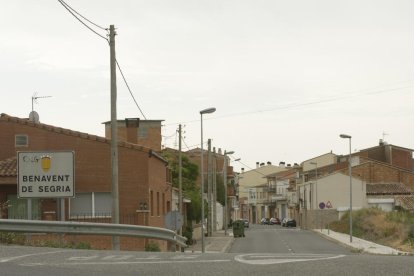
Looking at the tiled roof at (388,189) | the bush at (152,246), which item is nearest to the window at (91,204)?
the bush at (152,246)

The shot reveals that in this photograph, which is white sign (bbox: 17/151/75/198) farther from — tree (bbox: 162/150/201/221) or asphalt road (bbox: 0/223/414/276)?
tree (bbox: 162/150/201/221)

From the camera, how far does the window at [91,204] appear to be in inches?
1350

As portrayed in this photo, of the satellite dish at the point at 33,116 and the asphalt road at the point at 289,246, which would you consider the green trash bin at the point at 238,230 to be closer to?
the asphalt road at the point at 289,246

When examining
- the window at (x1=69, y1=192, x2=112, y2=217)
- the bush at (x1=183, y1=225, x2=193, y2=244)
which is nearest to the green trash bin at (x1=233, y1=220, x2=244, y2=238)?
the bush at (x1=183, y1=225, x2=193, y2=244)

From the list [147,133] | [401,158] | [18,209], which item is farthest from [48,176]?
[401,158]

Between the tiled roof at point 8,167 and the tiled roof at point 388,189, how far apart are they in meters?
69.4

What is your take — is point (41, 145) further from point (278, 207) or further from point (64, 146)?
point (278, 207)

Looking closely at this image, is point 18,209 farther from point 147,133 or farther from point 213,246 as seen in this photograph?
point 147,133

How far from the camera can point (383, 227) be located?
70625mm

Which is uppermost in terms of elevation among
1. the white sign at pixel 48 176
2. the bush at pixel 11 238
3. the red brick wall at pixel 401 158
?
the red brick wall at pixel 401 158

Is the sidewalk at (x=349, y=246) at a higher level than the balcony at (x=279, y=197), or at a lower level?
lower

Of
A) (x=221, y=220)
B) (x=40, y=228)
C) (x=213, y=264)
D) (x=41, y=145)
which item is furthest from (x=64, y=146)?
(x=221, y=220)

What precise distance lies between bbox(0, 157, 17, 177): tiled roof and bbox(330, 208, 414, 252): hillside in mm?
30914

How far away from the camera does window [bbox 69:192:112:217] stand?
34281mm
